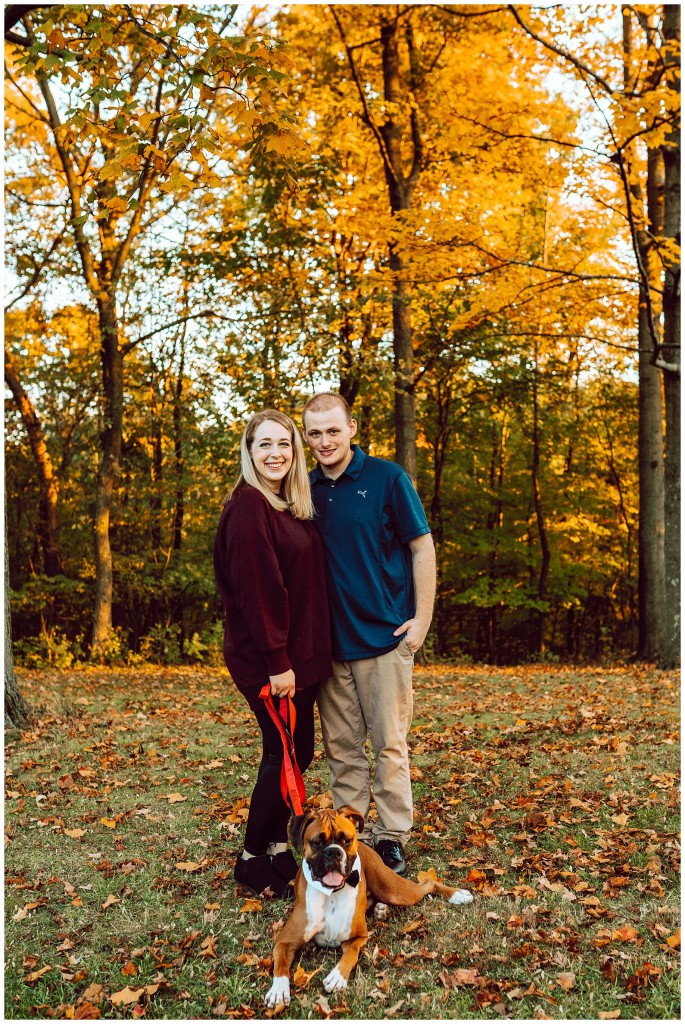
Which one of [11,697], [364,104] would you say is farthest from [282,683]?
[364,104]

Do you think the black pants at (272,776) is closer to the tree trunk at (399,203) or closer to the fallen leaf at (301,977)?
the fallen leaf at (301,977)

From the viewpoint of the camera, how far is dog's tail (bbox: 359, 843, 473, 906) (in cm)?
352

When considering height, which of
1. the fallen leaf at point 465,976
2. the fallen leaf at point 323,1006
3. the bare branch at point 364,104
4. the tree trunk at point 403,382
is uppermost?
the bare branch at point 364,104

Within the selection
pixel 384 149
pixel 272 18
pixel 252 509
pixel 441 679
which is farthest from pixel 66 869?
pixel 272 18

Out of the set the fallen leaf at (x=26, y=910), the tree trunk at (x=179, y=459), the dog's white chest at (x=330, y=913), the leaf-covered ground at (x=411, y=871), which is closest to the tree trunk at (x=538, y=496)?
the tree trunk at (x=179, y=459)

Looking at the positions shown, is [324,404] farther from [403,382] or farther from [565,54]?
[403,382]

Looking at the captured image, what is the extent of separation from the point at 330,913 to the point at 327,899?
55 mm

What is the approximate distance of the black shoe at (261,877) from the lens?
3867mm

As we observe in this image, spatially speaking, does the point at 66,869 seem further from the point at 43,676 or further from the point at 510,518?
the point at 510,518

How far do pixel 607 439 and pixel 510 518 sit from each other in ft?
10.4

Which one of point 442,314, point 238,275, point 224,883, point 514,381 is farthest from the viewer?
point 514,381

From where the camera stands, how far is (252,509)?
3.63 meters

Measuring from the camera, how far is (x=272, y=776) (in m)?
3.78

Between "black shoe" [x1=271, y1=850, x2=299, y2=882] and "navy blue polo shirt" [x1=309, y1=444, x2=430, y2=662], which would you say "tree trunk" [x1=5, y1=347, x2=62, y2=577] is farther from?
"black shoe" [x1=271, y1=850, x2=299, y2=882]
